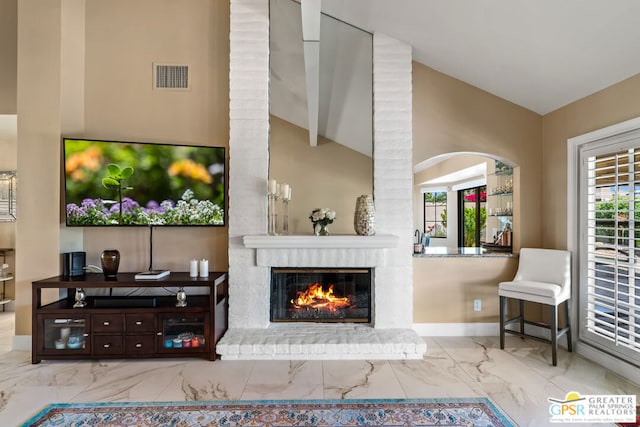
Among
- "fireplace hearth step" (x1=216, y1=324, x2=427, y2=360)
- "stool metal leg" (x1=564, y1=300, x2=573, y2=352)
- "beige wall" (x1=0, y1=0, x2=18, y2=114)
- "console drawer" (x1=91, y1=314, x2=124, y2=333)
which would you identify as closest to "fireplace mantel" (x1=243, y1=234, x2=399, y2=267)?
"fireplace hearth step" (x1=216, y1=324, x2=427, y2=360)

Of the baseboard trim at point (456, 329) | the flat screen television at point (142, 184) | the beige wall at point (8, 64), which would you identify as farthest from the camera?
the beige wall at point (8, 64)

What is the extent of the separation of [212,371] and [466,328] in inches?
100.0

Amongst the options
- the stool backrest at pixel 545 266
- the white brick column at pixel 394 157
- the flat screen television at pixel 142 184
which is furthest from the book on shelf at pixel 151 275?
the stool backrest at pixel 545 266

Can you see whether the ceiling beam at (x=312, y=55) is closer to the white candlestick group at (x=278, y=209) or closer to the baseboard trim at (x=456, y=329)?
the white candlestick group at (x=278, y=209)

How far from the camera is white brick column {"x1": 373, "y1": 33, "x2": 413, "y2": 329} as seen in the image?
344 cm

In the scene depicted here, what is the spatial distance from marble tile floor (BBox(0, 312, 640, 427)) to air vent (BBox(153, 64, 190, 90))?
A: 8.58 ft

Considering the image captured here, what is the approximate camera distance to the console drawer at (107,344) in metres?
2.93

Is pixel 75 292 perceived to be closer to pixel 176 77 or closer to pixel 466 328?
pixel 176 77

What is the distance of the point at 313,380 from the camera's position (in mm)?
2637

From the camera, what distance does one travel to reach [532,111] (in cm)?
362

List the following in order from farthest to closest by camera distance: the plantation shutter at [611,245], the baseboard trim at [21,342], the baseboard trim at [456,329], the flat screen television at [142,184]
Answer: the baseboard trim at [456,329]
the baseboard trim at [21,342]
the flat screen television at [142,184]
the plantation shutter at [611,245]

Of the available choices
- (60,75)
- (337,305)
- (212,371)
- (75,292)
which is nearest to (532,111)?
(337,305)

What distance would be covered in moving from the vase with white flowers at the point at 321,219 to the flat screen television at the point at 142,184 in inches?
35.3

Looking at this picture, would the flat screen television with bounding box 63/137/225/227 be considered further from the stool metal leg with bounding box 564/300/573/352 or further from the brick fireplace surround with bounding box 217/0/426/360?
the stool metal leg with bounding box 564/300/573/352
